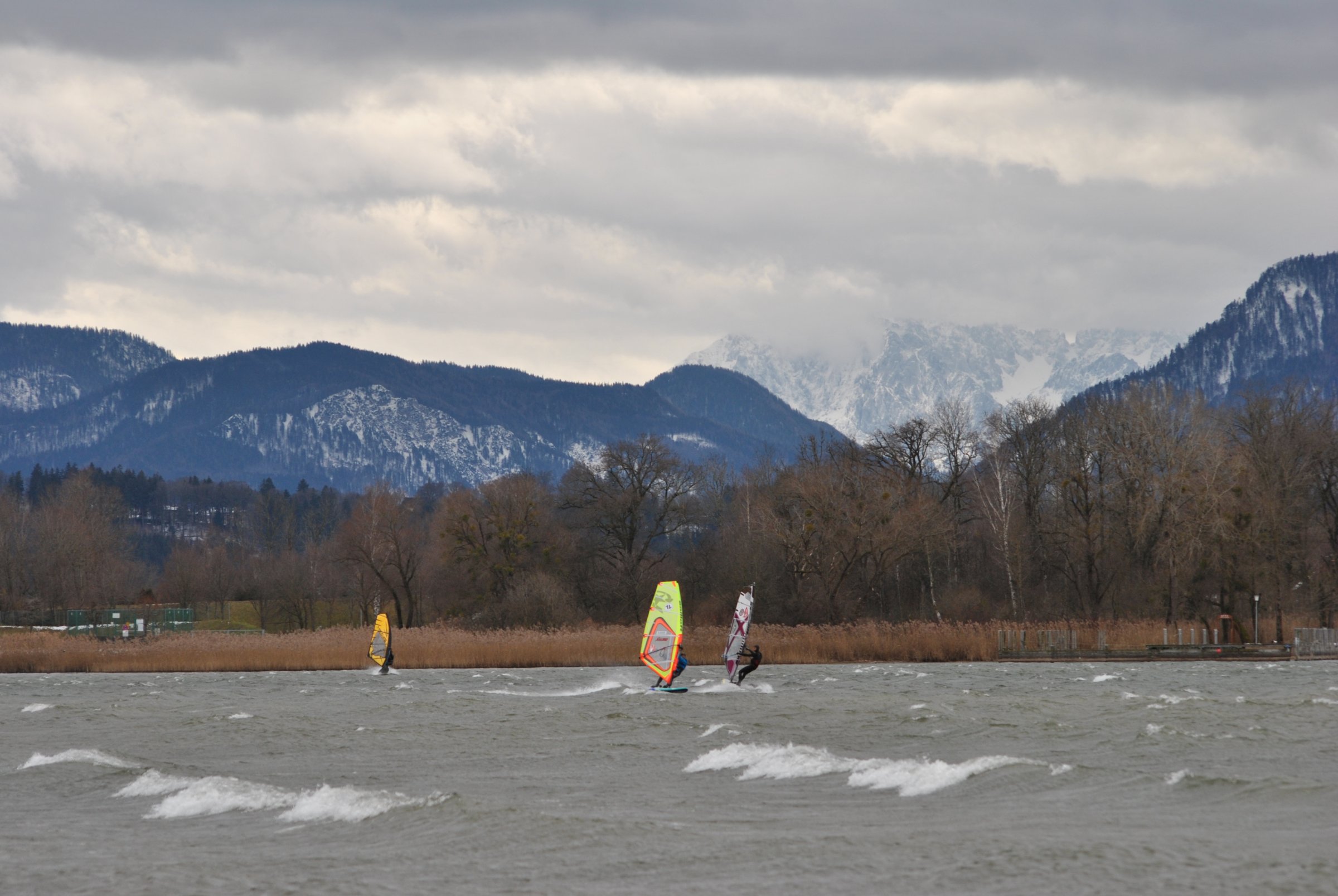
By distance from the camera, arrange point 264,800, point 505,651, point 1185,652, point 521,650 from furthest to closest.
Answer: point 1185,652 → point 505,651 → point 521,650 → point 264,800

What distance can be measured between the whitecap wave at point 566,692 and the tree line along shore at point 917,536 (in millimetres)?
21470

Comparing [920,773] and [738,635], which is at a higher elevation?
[738,635]

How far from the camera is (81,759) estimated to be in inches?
1095

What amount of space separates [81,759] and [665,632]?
1878cm

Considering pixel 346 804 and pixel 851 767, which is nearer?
pixel 346 804

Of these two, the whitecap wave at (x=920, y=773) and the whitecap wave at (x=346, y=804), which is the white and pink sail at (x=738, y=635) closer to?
the whitecap wave at (x=920, y=773)

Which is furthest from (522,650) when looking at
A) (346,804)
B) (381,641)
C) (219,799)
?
(346,804)

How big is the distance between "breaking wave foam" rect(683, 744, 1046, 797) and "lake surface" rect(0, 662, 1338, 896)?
94 mm

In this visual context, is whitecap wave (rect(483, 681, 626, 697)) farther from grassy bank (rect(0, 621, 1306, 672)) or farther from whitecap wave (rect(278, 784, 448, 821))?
whitecap wave (rect(278, 784, 448, 821))

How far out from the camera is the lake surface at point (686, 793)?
52.4 feet

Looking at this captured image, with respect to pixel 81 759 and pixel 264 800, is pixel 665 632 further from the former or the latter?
pixel 264 800

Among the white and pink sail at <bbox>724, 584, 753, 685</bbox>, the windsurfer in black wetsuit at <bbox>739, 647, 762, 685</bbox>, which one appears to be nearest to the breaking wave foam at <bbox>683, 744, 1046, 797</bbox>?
the windsurfer in black wetsuit at <bbox>739, 647, 762, 685</bbox>

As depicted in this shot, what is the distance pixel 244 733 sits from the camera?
106 feet

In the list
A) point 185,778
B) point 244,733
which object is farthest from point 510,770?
point 244,733
